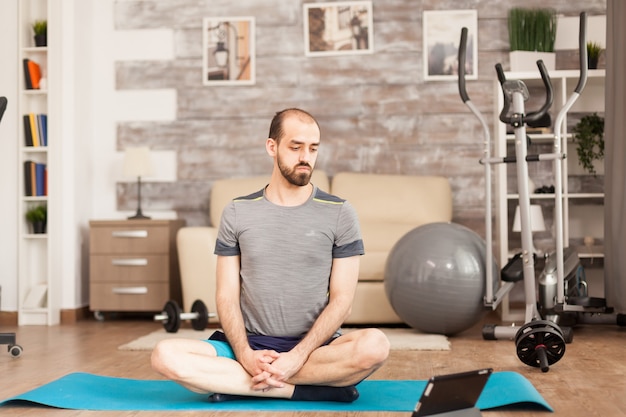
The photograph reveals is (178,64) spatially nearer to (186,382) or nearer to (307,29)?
(307,29)

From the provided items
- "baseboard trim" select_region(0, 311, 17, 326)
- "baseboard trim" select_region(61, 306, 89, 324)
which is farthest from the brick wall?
"baseboard trim" select_region(0, 311, 17, 326)

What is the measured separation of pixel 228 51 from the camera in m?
6.20

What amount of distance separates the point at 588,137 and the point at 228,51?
8.43 feet

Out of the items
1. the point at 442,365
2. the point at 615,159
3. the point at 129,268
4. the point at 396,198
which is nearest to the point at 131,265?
the point at 129,268

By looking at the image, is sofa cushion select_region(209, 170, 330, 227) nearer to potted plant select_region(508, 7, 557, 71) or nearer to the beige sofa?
the beige sofa

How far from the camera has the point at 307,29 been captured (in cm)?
614

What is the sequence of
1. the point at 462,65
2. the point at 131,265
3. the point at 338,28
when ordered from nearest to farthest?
the point at 462,65, the point at 131,265, the point at 338,28

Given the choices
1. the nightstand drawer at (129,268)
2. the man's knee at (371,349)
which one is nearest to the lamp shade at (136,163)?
the nightstand drawer at (129,268)

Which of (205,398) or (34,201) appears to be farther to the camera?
(34,201)

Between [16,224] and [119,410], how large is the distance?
3.55 m

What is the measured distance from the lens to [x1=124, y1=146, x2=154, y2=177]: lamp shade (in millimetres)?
5855

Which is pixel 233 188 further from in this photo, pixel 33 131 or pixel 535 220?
pixel 535 220

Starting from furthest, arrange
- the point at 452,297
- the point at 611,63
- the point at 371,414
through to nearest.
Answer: the point at 611,63 < the point at 452,297 < the point at 371,414

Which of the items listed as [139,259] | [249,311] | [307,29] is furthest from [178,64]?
[249,311]
